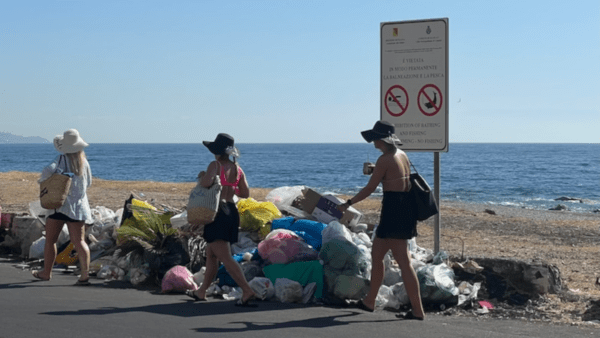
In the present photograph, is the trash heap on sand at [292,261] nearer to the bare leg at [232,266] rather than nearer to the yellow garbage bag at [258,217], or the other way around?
the yellow garbage bag at [258,217]

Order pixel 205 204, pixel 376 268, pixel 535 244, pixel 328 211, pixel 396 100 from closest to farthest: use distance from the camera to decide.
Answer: pixel 376 268, pixel 205 204, pixel 396 100, pixel 328 211, pixel 535 244

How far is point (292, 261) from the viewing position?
28.3ft

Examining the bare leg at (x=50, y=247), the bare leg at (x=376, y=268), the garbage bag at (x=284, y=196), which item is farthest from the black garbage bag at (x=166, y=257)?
the bare leg at (x=376, y=268)

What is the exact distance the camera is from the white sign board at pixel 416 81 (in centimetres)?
917

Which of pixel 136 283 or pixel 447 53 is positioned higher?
pixel 447 53

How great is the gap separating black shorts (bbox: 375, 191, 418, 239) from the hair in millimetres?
3753

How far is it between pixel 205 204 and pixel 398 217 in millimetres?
1903

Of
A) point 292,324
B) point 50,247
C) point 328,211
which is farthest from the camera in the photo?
point 328,211

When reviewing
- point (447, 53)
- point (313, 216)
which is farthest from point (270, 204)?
point (447, 53)

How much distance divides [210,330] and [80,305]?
1740 mm

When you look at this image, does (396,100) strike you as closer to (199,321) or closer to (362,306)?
(362,306)

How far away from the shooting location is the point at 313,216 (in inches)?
403

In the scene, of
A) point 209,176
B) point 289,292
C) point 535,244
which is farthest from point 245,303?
point 535,244

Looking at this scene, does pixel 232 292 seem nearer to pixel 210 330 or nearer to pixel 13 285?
pixel 210 330
